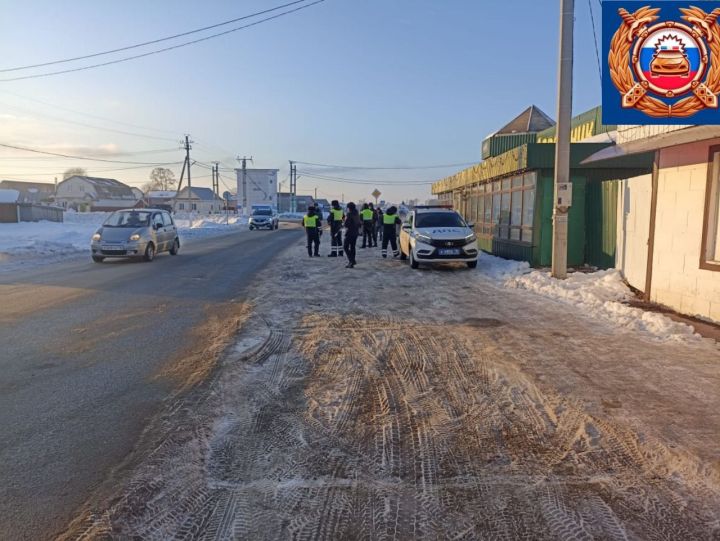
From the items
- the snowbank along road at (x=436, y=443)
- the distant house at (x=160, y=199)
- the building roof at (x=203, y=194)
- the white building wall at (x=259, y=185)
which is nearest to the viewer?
the snowbank along road at (x=436, y=443)

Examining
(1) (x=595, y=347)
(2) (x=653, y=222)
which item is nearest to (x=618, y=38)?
(2) (x=653, y=222)

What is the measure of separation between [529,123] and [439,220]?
1933 centimetres

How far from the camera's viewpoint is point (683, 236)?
8.36m

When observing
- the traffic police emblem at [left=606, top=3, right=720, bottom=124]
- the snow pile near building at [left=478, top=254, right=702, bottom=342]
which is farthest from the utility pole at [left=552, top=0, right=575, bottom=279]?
the traffic police emblem at [left=606, top=3, right=720, bottom=124]

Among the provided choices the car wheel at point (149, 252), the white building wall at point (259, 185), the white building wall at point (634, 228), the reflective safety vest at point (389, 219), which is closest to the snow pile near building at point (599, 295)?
the white building wall at point (634, 228)

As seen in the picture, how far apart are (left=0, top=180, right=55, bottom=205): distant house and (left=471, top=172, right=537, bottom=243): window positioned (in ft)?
359

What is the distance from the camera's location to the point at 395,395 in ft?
15.8

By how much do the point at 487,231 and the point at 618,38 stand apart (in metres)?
11.5

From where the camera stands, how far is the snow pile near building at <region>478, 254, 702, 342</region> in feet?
23.6

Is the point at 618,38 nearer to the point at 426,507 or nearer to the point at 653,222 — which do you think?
the point at 653,222

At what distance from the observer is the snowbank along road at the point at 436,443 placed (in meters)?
2.88

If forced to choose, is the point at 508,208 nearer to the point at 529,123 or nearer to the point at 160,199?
the point at 529,123

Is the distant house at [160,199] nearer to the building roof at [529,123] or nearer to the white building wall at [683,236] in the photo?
the building roof at [529,123]

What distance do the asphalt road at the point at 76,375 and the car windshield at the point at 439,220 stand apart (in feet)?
20.2
